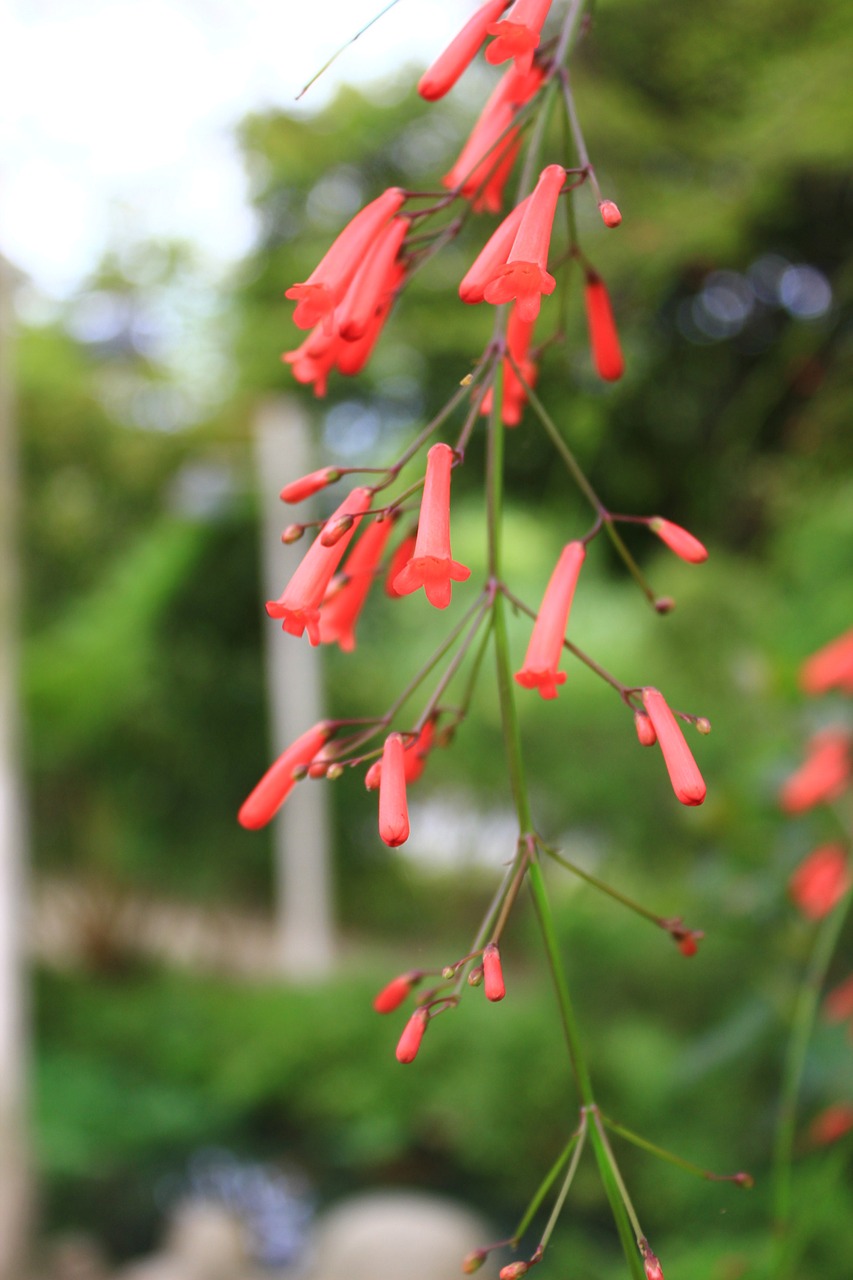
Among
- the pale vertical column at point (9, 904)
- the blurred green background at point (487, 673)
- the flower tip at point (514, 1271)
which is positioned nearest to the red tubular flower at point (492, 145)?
the blurred green background at point (487, 673)

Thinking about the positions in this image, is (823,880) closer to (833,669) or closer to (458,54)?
(833,669)

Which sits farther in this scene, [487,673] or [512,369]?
[487,673]

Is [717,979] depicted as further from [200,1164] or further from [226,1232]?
[200,1164]

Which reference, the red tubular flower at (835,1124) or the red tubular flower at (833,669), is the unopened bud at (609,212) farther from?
the red tubular flower at (835,1124)

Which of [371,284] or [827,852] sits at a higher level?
[371,284]

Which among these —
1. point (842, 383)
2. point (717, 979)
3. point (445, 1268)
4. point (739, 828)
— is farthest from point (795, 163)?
point (445, 1268)

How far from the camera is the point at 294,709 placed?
324 centimetres

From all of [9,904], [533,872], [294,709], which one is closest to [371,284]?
[533,872]

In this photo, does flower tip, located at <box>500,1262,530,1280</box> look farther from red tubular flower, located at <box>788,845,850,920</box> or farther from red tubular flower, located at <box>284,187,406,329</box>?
red tubular flower, located at <box>788,845,850,920</box>

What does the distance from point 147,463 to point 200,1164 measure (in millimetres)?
1964

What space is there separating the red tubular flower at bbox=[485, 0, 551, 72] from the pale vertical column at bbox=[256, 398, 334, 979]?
275 centimetres

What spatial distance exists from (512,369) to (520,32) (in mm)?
114

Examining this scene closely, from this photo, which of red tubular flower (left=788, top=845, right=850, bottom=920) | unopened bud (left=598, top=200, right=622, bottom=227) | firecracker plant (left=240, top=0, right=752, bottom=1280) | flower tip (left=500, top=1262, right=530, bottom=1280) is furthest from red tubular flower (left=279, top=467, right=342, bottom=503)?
red tubular flower (left=788, top=845, right=850, bottom=920)

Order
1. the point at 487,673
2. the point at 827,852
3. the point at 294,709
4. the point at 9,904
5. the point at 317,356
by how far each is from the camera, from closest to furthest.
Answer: the point at 317,356, the point at 827,852, the point at 9,904, the point at 487,673, the point at 294,709
